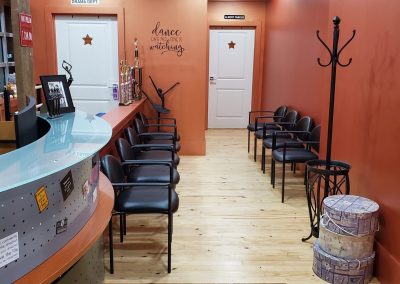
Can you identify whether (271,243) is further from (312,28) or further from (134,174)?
(312,28)

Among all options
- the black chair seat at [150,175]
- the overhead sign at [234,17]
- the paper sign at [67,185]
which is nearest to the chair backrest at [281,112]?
the overhead sign at [234,17]

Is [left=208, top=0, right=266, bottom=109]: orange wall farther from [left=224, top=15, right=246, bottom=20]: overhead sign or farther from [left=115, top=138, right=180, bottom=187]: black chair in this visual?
[left=115, top=138, right=180, bottom=187]: black chair

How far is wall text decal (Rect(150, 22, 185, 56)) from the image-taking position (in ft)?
20.0

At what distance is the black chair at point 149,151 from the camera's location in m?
4.15

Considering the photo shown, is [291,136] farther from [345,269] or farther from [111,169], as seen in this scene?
[111,169]

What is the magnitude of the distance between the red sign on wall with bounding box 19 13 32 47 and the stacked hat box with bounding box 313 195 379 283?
255 centimetres

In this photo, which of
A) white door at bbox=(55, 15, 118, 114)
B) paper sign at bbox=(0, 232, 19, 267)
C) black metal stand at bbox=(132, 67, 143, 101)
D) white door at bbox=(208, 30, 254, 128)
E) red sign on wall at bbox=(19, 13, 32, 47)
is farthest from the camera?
white door at bbox=(208, 30, 254, 128)

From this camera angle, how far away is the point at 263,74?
8.25 meters

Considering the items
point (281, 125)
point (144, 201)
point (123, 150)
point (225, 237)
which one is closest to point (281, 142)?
point (281, 125)

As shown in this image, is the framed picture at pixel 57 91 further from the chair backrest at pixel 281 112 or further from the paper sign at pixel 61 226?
the chair backrest at pixel 281 112

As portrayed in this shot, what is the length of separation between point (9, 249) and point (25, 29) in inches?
91.6

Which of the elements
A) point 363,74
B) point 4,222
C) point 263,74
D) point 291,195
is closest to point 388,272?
point 363,74

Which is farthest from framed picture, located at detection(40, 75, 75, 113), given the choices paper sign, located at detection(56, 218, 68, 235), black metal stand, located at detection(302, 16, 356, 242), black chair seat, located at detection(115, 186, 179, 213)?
black metal stand, located at detection(302, 16, 356, 242)

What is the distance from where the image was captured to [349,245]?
9.49 feet
